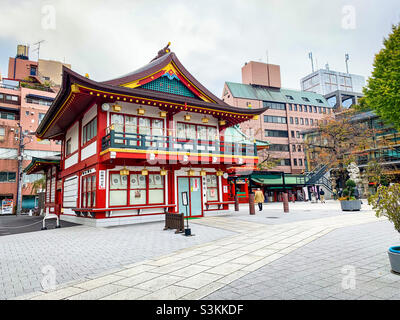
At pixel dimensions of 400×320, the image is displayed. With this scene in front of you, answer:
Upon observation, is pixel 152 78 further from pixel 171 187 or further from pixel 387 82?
pixel 387 82

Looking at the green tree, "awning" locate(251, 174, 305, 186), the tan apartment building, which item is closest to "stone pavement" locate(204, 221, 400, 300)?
the green tree

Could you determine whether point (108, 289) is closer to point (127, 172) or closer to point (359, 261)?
point (359, 261)

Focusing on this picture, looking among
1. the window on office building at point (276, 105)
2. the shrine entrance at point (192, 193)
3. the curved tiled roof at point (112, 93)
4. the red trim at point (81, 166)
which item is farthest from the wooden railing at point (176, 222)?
the window on office building at point (276, 105)

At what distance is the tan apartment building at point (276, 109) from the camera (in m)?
53.5

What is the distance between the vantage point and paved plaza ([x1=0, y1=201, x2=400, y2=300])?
14.6ft

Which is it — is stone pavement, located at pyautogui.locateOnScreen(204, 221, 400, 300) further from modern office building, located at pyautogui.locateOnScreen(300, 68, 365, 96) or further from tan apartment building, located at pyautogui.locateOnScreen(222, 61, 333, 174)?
modern office building, located at pyautogui.locateOnScreen(300, 68, 365, 96)

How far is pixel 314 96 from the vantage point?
2527 inches

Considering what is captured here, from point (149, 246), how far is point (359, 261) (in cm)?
596

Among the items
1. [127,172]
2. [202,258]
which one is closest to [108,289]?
[202,258]

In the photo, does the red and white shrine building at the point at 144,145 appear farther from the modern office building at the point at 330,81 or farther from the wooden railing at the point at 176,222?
the modern office building at the point at 330,81

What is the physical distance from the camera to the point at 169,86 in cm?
1808

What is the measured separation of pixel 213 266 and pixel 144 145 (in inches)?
392

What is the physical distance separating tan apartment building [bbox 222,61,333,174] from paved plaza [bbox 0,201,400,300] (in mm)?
43864

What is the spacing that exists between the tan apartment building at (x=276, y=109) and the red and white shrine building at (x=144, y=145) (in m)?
33.8
